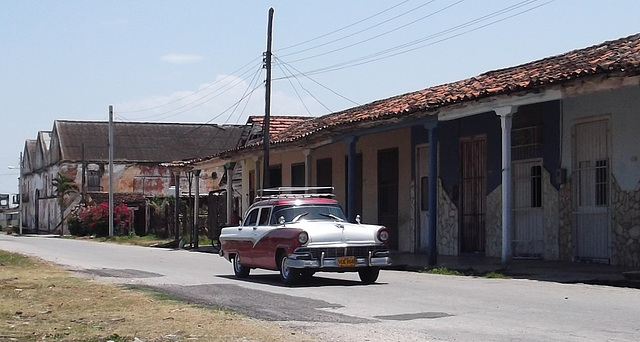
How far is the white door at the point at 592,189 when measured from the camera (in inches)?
808

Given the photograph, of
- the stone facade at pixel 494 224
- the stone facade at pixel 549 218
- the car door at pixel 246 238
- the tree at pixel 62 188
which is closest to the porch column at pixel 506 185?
the stone facade at pixel 549 218

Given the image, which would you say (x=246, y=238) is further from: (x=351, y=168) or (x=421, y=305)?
(x=351, y=168)

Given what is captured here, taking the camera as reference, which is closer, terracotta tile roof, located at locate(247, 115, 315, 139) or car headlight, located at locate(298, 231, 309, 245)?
car headlight, located at locate(298, 231, 309, 245)

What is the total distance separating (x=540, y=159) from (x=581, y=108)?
1.87 m

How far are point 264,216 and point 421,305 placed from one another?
5873mm

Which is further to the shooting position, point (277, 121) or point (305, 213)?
point (277, 121)

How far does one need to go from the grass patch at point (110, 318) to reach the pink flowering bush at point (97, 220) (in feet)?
134

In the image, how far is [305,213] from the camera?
18.3m

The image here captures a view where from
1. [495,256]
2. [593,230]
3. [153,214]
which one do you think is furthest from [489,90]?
[153,214]

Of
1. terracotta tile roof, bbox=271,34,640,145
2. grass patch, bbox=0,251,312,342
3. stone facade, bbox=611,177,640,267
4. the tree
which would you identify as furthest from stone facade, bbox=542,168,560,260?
the tree

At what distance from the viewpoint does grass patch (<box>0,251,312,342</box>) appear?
34.1 feet

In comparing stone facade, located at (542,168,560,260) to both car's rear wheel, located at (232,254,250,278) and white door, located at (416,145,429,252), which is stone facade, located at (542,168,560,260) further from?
car's rear wheel, located at (232,254,250,278)

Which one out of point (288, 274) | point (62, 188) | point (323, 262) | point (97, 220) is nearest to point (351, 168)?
point (288, 274)

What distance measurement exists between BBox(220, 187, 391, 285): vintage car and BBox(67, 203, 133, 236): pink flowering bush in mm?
39931
